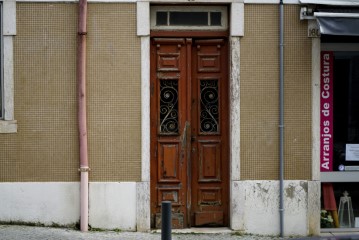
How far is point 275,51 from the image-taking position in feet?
31.4

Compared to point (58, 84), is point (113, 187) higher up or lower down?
lower down

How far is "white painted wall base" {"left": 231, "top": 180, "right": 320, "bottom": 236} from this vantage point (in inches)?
374

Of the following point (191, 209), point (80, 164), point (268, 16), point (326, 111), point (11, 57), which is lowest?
point (191, 209)

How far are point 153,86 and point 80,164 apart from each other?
1.53 metres

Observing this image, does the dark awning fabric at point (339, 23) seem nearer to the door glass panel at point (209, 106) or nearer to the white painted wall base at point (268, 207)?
the door glass panel at point (209, 106)

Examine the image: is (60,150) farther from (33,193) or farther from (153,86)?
(153,86)

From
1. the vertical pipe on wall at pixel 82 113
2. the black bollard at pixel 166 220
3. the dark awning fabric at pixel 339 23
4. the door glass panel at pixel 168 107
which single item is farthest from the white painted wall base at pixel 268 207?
the black bollard at pixel 166 220

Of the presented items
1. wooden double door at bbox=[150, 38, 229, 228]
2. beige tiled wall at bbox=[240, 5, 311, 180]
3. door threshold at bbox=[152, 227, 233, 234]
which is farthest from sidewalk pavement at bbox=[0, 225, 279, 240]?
beige tiled wall at bbox=[240, 5, 311, 180]

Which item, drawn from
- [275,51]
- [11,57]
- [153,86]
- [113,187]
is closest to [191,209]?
[113,187]

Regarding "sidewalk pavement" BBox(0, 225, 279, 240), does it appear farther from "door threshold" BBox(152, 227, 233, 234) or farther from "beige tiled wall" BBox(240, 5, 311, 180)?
"beige tiled wall" BBox(240, 5, 311, 180)

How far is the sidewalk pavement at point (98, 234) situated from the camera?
8673mm

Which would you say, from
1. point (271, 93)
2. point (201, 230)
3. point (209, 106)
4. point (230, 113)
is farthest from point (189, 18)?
point (201, 230)

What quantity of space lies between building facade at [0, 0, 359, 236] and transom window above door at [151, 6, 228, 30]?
0.6 inches

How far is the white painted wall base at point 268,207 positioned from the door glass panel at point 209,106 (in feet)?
2.95
